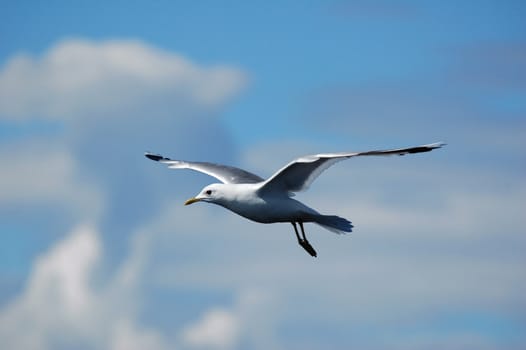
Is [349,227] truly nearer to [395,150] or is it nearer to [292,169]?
[292,169]

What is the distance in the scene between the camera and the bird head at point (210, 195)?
71.6 ft

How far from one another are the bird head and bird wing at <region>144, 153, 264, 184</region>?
1.39m

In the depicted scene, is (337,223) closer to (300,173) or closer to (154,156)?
(300,173)

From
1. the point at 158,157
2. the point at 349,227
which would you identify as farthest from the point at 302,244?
the point at 158,157

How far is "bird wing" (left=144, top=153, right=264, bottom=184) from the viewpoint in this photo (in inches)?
936

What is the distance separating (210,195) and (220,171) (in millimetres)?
2831

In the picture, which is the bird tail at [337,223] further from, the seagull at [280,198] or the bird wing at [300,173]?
the bird wing at [300,173]

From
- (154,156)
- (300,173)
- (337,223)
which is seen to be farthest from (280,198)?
(154,156)

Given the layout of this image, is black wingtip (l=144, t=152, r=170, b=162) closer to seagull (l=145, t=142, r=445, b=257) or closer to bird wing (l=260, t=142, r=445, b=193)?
seagull (l=145, t=142, r=445, b=257)

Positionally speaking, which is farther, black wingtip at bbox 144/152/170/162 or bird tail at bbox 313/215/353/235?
black wingtip at bbox 144/152/170/162

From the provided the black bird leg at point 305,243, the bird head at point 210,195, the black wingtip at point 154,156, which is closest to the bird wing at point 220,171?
the black wingtip at point 154,156

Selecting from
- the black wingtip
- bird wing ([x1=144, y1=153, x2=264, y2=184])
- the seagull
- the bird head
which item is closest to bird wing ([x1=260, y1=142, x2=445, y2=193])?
the seagull

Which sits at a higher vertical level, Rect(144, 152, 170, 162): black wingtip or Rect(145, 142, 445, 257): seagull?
Rect(144, 152, 170, 162): black wingtip

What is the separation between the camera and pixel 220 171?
24812mm
